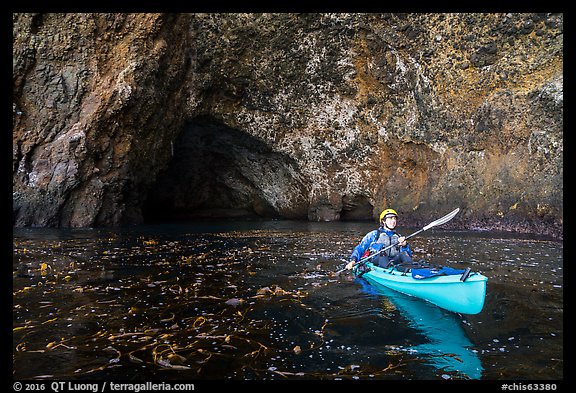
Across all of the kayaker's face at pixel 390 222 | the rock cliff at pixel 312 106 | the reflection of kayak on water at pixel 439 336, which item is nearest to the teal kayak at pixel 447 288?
the reflection of kayak on water at pixel 439 336

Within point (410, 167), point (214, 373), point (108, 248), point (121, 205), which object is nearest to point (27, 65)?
point (121, 205)

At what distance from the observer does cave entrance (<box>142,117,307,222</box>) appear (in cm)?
2616

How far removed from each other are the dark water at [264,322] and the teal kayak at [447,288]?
0.18m

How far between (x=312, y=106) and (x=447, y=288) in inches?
713

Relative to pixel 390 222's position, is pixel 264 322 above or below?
below

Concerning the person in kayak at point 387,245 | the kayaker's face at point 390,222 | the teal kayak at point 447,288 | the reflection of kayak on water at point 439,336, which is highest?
the kayaker's face at point 390,222

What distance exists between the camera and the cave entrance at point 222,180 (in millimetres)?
26156

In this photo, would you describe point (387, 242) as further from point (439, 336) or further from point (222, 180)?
point (222, 180)

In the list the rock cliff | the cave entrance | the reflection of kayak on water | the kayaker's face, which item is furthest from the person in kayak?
the cave entrance

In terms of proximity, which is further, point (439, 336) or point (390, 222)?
point (390, 222)

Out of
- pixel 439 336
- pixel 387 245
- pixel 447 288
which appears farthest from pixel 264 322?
pixel 387 245

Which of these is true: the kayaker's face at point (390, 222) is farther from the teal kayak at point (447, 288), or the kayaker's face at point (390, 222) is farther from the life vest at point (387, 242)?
the teal kayak at point (447, 288)

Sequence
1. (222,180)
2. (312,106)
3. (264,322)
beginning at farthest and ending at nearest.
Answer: (222,180) < (312,106) < (264,322)

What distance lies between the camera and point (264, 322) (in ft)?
22.8
